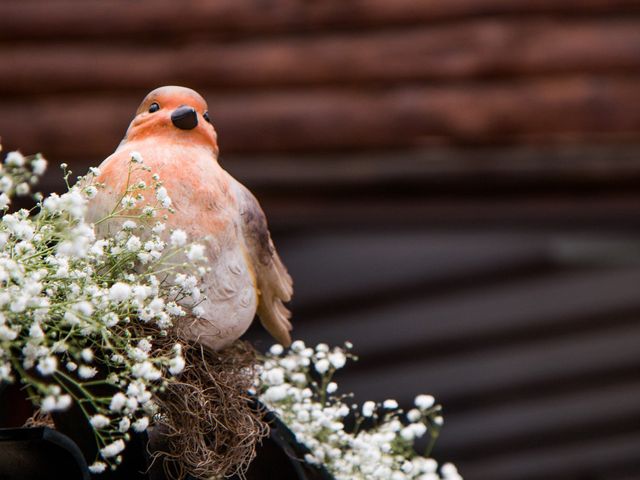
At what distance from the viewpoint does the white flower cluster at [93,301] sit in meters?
0.68

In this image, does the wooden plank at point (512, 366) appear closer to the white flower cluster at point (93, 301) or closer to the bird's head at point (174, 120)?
the bird's head at point (174, 120)

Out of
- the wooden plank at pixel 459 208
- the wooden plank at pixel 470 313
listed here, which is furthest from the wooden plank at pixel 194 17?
the wooden plank at pixel 470 313

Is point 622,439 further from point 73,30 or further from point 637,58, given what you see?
point 73,30

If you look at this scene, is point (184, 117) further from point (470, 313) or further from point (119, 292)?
point (470, 313)

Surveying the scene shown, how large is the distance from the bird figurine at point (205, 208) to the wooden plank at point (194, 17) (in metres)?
1.26

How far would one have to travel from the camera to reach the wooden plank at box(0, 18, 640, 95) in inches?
83.4

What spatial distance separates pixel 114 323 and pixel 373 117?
5.06 ft

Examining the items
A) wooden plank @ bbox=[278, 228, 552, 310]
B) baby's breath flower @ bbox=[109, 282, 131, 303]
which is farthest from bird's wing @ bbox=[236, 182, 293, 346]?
wooden plank @ bbox=[278, 228, 552, 310]

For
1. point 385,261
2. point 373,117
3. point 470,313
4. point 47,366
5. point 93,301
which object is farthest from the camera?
point 470,313

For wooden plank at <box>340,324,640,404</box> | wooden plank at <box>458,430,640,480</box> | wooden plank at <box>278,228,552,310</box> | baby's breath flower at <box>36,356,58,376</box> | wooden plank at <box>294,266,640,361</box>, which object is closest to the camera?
baby's breath flower at <box>36,356,58,376</box>

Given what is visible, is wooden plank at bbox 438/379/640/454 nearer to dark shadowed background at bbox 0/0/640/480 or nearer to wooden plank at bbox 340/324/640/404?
wooden plank at bbox 340/324/640/404

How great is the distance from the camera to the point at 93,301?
752 mm

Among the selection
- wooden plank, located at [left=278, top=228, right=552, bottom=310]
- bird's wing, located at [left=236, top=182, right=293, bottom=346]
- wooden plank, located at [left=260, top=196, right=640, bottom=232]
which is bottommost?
wooden plank, located at [left=278, top=228, right=552, bottom=310]

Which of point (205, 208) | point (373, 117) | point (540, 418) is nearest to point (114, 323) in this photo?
point (205, 208)
